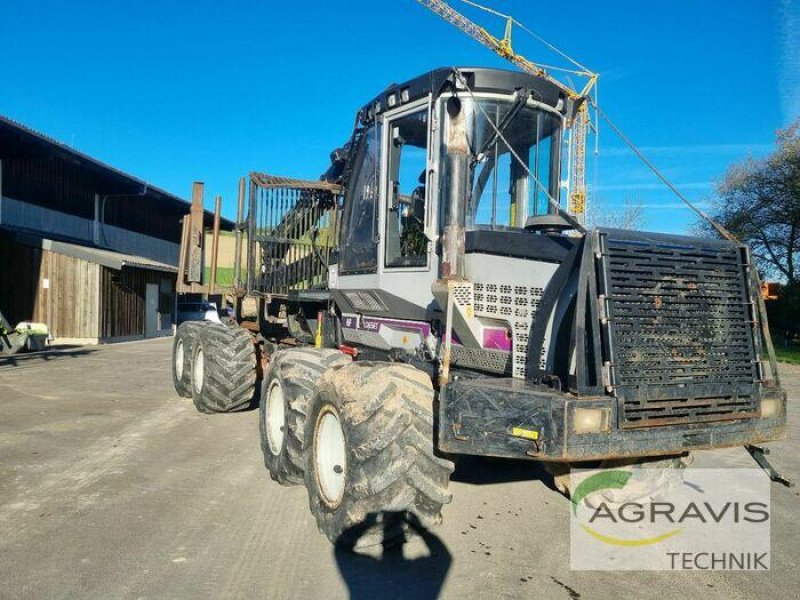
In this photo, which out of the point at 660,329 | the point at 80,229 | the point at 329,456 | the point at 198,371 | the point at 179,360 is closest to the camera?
the point at 660,329

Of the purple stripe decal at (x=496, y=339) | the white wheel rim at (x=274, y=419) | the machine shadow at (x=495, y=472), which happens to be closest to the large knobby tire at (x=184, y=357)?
the white wheel rim at (x=274, y=419)

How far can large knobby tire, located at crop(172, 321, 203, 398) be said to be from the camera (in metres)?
9.58

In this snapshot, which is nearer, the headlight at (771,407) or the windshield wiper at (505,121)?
the headlight at (771,407)

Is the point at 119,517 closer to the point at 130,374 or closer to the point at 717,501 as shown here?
the point at 717,501

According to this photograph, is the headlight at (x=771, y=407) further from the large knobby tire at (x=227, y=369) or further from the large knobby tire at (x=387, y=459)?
the large knobby tire at (x=227, y=369)

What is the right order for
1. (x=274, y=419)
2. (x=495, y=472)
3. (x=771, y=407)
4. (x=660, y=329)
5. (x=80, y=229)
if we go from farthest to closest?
(x=80, y=229) → (x=495, y=472) → (x=274, y=419) → (x=771, y=407) → (x=660, y=329)

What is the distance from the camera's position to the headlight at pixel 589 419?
3445 mm

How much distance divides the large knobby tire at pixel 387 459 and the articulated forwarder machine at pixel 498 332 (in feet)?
0.04

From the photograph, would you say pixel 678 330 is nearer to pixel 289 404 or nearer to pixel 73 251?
pixel 289 404

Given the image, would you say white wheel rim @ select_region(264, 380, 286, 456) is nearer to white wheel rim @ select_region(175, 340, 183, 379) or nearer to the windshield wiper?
the windshield wiper

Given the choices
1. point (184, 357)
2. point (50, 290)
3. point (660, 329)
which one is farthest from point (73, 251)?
point (660, 329)

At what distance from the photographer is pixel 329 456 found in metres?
4.66

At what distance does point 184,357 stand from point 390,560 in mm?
6554

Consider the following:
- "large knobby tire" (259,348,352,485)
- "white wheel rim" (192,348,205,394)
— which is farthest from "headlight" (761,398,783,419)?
"white wheel rim" (192,348,205,394)
